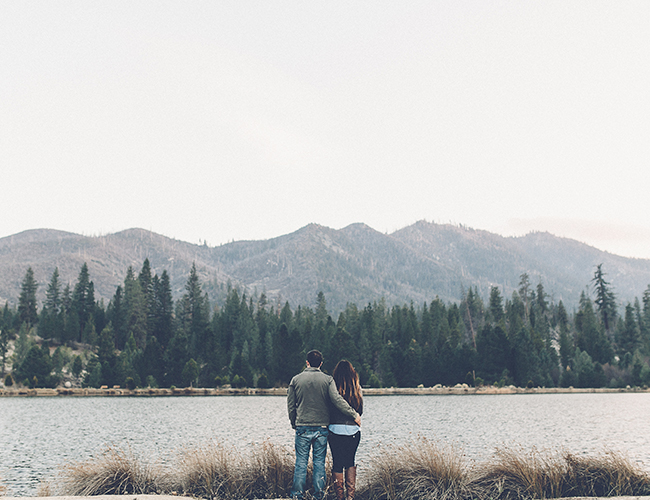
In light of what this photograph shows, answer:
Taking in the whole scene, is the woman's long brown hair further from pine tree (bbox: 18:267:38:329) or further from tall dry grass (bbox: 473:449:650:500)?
pine tree (bbox: 18:267:38:329)

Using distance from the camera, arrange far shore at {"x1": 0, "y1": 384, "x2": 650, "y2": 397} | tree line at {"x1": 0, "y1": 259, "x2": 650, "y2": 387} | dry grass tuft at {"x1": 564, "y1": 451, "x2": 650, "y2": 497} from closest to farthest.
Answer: dry grass tuft at {"x1": 564, "y1": 451, "x2": 650, "y2": 497} < far shore at {"x1": 0, "y1": 384, "x2": 650, "y2": 397} < tree line at {"x1": 0, "y1": 259, "x2": 650, "y2": 387}

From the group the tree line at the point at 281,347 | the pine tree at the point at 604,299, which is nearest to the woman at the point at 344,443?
the tree line at the point at 281,347

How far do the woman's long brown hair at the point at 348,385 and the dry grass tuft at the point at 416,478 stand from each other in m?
2.61

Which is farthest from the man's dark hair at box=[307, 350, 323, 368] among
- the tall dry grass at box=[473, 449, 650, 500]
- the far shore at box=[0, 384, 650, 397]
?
the far shore at box=[0, 384, 650, 397]

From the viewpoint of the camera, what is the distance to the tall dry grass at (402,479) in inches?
543

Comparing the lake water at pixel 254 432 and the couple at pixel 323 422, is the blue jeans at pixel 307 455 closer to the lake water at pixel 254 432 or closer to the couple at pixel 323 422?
the couple at pixel 323 422

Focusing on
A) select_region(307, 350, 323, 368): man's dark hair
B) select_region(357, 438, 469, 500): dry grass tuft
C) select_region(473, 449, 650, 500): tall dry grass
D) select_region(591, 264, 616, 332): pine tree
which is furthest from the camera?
select_region(591, 264, 616, 332): pine tree

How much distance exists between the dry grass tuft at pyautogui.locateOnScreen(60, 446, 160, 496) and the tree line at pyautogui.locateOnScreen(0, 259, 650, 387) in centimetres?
10764

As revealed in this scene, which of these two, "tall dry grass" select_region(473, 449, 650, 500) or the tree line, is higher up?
the tree line

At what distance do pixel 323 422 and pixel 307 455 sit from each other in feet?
2.84

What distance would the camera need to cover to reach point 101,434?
4278 centimetres

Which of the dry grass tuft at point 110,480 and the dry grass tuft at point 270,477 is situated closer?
the dry grass tuft at point 270,477

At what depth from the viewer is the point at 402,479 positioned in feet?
46.1

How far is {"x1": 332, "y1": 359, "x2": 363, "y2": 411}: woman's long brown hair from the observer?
12477 millimetres
